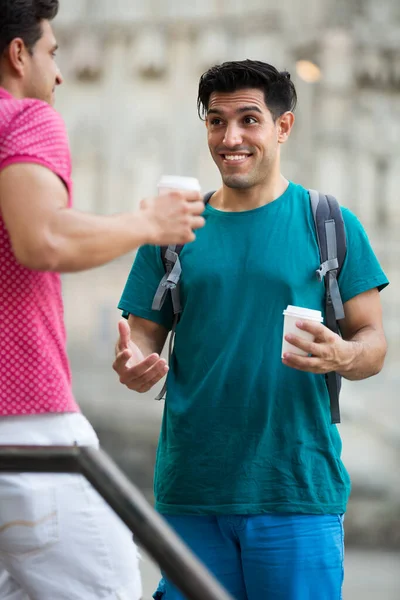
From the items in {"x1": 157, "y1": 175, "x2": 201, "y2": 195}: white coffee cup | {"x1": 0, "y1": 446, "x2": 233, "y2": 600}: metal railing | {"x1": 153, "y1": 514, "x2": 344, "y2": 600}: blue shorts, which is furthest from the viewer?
{"x1": 153, "y1": 514, "x2": 344, "y2": 600}: blue shorts

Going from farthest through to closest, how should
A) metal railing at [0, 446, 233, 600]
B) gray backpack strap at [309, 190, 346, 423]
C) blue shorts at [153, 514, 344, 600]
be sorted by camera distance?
gray backpack strap at [309, 190, 346, 423], blue shorts at [153, 514, 344, 600], metal railing at [0, 446, 233, 600]

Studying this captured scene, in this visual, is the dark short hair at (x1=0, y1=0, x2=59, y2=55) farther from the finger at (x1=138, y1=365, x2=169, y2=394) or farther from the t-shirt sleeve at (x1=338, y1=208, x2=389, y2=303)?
the t-shirt sleeve at (x1=338, y1=208, x2=389, y2=303)

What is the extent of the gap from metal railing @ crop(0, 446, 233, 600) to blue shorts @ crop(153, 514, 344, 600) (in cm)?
117

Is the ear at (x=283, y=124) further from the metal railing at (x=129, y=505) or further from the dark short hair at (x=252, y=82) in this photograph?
the metal railing at (x=129, y=505)

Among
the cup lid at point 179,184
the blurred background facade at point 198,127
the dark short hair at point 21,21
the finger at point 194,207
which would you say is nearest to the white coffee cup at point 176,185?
the cup lid at point 179,184

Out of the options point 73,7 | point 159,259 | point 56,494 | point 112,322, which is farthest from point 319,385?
point 73,7

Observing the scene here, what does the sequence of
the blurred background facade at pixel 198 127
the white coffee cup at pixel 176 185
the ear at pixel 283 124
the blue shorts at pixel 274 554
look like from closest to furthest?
1. the white coffee cup at pixel 176 185
2. the blue shorts at pixel 274 554
3. the ear at pixel 283 124
4. the blurred background facade at pixel 198 127

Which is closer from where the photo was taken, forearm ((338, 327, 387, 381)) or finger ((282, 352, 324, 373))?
finger ((282, 352, 324, 373))

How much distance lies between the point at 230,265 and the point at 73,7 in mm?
5599

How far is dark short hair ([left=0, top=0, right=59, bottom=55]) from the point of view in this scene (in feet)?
6.50

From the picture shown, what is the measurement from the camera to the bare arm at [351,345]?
8.55 feet

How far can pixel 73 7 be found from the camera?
802 cm

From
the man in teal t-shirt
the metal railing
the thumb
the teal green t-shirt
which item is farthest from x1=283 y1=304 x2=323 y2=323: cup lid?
the metal railing

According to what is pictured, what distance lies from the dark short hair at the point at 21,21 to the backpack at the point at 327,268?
1.04 metres
